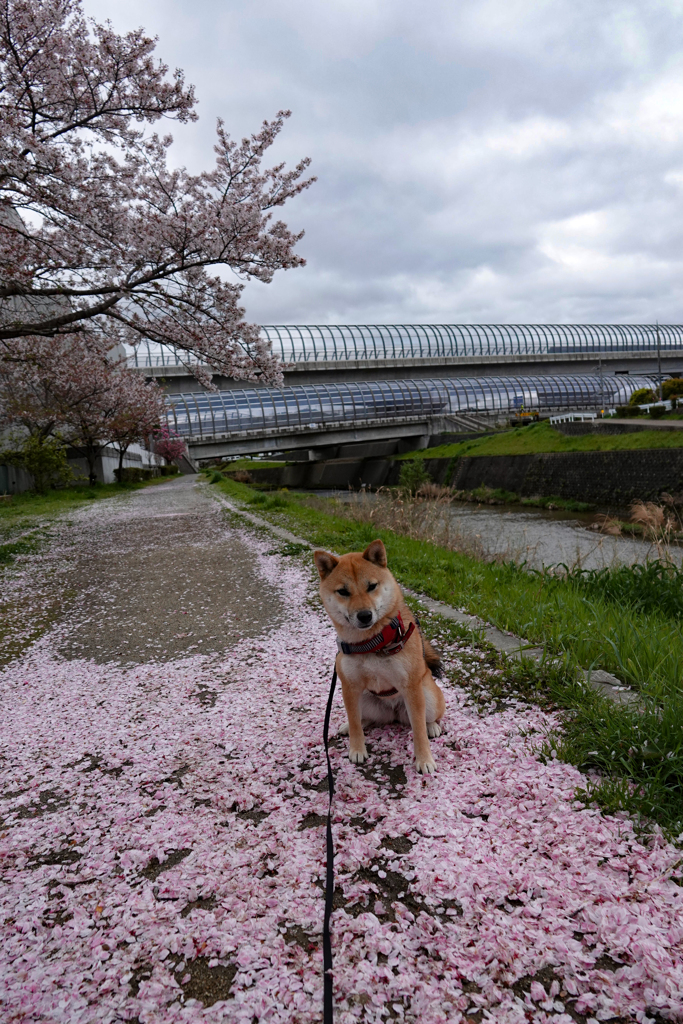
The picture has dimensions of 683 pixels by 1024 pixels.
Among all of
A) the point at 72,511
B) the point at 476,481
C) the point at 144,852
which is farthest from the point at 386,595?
the point at 476,481

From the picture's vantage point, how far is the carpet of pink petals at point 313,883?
1923mm

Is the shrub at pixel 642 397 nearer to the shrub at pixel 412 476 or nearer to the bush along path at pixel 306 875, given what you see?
the shrub at pixel 412 476

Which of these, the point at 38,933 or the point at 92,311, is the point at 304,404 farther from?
the point at 38,933

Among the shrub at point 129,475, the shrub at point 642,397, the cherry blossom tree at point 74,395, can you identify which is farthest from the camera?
the shrub at point 642,397

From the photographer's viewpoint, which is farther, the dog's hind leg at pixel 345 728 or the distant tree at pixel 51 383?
the distant tree at pixel 51 383

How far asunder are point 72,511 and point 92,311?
1274 centimetres

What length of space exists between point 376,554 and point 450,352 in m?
80.2

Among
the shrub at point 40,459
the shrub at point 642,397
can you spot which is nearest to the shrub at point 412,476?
the shrub at point 40,459

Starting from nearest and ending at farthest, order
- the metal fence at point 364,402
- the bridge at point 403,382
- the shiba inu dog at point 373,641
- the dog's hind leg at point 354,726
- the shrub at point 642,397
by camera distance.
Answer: the shiba inu dog at point 373,641 → the dog's hind leg at point 354,726 → the shrub at point 642,397 → the bridge at point 403,382 → the metal fence at point 364,402

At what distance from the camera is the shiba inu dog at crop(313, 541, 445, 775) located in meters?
3.05

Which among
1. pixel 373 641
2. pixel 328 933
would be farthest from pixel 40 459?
pixel 328 933

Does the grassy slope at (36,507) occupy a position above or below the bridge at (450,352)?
below

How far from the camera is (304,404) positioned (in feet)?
198

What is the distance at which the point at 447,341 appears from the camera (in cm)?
7894
